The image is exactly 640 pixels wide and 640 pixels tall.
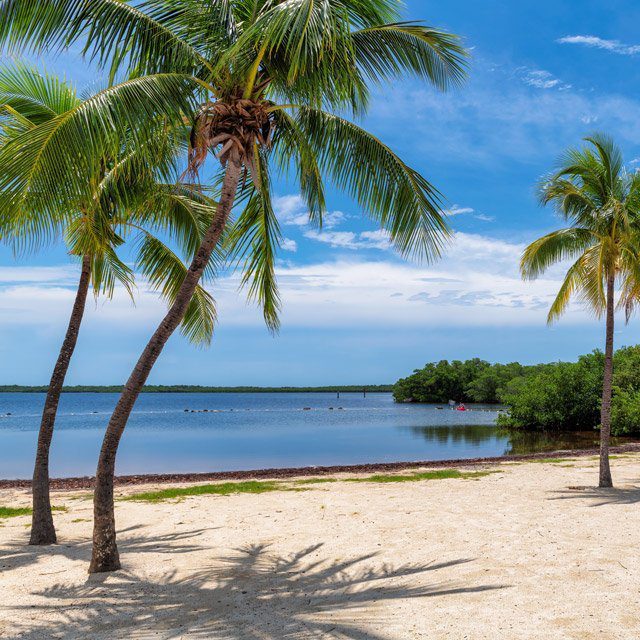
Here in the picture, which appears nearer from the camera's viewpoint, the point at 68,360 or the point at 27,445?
the point at 68,360

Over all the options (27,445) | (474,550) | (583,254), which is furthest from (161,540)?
(27,445)

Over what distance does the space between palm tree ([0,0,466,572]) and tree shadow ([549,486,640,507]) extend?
6.87 metres

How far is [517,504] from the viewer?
11.0m

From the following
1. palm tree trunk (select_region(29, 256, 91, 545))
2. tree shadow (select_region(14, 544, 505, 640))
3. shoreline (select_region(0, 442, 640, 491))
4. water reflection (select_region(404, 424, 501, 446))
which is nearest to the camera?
tree shadow (select_region(14, 544, 505, 640))

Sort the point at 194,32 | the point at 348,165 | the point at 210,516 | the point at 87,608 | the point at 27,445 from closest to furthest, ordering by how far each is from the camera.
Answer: the point at 87,608, the point at 194,32, the point at 348,165, the point at 210,516, the point at 27,445

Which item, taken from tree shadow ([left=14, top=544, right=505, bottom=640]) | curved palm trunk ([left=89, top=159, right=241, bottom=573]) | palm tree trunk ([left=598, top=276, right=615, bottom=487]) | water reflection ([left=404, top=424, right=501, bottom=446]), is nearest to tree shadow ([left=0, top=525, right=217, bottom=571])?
curved palm trunk ([left=89, top=159, right=241, bottom=573])

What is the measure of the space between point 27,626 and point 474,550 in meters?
A: 5.08

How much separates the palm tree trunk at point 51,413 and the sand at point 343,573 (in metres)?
0.35

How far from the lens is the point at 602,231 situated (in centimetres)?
1243

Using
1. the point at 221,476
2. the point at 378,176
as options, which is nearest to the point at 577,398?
the point at 221,476

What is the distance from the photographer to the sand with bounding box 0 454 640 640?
Answer: 512 centimetres

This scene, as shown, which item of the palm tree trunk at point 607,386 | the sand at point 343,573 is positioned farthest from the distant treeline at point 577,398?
the sand at point 343,573

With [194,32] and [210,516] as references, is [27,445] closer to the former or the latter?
[210,516]

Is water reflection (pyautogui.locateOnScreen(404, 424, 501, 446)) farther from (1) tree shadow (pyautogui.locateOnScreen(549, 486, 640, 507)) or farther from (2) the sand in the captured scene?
(2) the sand
